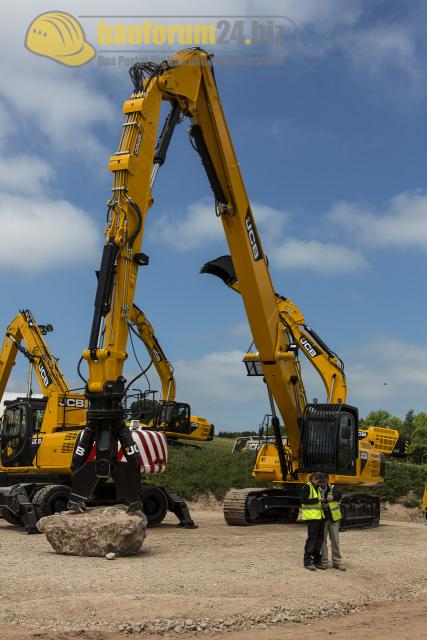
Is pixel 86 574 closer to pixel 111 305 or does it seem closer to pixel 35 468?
pixel 111 305

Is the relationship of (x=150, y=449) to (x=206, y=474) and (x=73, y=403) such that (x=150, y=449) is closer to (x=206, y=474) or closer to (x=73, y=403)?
(x=73, y=403)

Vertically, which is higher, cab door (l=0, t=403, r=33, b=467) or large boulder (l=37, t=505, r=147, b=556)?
cab door (l=0, t=403, r=33, b=467)

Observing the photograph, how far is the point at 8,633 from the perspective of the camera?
764 centimetres

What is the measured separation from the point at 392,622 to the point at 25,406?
12.6 meters

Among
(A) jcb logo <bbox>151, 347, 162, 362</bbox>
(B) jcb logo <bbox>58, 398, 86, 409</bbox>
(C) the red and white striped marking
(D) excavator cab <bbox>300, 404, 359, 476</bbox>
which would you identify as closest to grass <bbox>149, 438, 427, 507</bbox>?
(A) jcb logo <bbox>151, 347, 162, 362</bbox>

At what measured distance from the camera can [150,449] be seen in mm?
18141

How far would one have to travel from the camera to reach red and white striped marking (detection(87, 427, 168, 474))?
58.9 ft

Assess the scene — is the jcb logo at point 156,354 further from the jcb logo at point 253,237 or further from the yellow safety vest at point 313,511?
the yellow safety vest at point 313,511

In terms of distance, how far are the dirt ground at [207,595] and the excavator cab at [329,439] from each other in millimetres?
4665

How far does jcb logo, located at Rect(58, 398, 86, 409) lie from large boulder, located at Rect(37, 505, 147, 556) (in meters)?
7.26

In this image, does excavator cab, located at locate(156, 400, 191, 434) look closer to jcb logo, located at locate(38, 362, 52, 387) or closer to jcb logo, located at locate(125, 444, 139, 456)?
jcb logo, located at locate(38, 362, 52, 387)

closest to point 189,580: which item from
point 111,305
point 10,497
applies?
point 111,305

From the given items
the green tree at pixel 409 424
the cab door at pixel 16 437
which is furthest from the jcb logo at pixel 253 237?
the green tree at pixel 409 424

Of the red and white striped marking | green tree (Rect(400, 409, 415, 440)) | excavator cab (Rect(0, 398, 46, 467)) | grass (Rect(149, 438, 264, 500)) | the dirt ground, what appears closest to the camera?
the dirt ground
